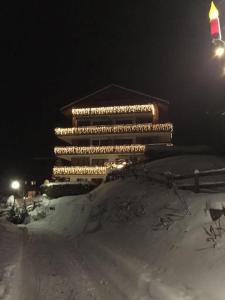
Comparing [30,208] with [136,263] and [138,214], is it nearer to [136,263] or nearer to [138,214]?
[138,214]

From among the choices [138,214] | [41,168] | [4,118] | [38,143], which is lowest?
[138,214]

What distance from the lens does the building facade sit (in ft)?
159

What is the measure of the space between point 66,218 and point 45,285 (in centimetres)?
1800

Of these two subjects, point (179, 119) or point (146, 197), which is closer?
point (146, 197)

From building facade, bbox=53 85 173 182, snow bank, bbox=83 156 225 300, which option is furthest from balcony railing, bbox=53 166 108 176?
snow bank, bbox=83 156 225 300

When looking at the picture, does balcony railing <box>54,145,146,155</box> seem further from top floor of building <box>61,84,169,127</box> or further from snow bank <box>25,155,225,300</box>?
snow bank <box>25,155,225,300</box>

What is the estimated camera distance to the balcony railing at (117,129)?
4941cm

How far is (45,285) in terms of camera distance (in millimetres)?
11898

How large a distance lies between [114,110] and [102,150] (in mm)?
6572

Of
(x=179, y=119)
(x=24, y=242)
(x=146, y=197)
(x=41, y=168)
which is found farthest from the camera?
(x=41, y=168)

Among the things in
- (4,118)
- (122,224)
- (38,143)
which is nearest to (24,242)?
(122,224)

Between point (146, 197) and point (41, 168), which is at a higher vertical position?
point (41, 168)

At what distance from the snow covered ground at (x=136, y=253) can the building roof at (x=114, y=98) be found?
28.3m

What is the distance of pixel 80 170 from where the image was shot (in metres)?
48.2
